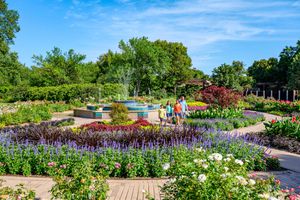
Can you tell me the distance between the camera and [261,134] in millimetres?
10961

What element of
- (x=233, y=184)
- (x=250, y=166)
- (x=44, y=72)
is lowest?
(x=250, y=166)

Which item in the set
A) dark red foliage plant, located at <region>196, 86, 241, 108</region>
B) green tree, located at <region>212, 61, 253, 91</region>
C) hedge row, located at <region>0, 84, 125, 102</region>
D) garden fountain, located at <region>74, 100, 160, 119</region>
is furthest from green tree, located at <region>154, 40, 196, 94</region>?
dark red foliage plant, located at <region>196, 86, 241, 108</region>

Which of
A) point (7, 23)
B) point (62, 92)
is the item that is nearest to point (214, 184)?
point (62, 92)

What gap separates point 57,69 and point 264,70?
35144 mm

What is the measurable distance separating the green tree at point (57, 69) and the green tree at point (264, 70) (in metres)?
29.6

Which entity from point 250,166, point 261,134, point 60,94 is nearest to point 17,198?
point 250,166

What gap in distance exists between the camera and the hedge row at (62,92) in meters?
31.2

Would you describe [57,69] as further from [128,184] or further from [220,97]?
[128,184]

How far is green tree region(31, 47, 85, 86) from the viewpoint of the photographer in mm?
38031

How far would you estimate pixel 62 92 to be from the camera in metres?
31.4

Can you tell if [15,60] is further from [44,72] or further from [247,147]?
[247,147]

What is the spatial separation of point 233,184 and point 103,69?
160 ft

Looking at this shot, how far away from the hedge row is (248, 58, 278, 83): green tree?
26.8 m

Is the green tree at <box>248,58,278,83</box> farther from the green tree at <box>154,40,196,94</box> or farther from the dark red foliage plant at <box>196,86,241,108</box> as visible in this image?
the dark red foliage plant at <box>196,86,241,108</box>
